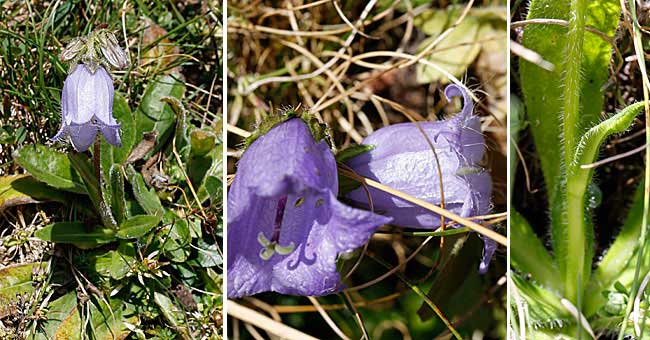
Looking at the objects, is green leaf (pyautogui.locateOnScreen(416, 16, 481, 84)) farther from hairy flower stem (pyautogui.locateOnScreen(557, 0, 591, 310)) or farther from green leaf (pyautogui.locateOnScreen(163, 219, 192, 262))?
green leaf (pyautogui.locateOnScreen(163, 219, 192, 262))

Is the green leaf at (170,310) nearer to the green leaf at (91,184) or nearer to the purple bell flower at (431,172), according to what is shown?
the green leaf at (91,184)

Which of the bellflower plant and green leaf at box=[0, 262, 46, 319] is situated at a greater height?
the bellflower plant

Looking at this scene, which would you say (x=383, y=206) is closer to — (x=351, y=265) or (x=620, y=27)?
(x=351, y=265)

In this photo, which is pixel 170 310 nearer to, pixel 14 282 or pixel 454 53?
pixel 14 282

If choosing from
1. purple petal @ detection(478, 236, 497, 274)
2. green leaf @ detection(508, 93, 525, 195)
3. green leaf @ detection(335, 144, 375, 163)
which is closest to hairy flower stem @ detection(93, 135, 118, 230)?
green leaf @ detection(335, 144, 375, 163)

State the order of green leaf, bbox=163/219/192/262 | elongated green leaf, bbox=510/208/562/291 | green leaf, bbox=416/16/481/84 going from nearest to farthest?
elongated green leaf, bbox=510/208/562/291 < green leaf, bbox=163/219/192/262 < green leaf, bbox=416/16/481/84

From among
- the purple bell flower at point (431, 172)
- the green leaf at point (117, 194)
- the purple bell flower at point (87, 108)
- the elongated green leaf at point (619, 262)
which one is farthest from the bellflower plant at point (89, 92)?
the elongated green leaf at point (619, 262)
